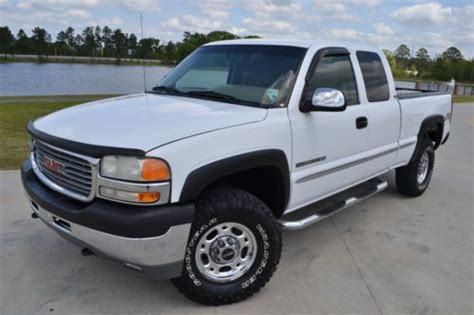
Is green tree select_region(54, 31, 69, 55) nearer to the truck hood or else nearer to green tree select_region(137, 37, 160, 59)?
green tree select_region(137, 37, 160, 59)

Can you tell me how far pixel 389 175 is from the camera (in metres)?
6.58

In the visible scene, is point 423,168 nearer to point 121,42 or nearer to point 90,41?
point 121,42

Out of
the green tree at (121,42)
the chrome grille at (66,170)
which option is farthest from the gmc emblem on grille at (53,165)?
the green tree at (121,42)

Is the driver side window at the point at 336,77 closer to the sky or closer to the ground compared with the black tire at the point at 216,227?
closer to the sky

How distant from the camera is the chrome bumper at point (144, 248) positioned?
2523 mm

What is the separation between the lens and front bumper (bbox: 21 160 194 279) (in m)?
2.49

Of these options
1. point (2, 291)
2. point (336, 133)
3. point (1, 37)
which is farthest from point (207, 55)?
point (1, 37)

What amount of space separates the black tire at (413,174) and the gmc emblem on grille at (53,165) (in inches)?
163

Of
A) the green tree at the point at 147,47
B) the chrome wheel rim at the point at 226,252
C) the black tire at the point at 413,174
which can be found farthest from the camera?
the green tree at the point at 147,47

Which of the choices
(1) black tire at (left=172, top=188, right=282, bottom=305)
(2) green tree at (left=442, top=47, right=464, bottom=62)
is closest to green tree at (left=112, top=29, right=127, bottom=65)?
(1) black tire at (left=172, top=188, right=282, bottom=305)

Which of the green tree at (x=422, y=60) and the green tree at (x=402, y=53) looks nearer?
the green tree at (x=402, y=53)

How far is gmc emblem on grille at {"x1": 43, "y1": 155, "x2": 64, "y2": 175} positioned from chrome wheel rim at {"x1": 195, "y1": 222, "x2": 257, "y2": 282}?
1033 mm

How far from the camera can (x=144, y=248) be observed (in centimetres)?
253

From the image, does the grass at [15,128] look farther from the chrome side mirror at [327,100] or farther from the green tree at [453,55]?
the green tree at [453,55]
